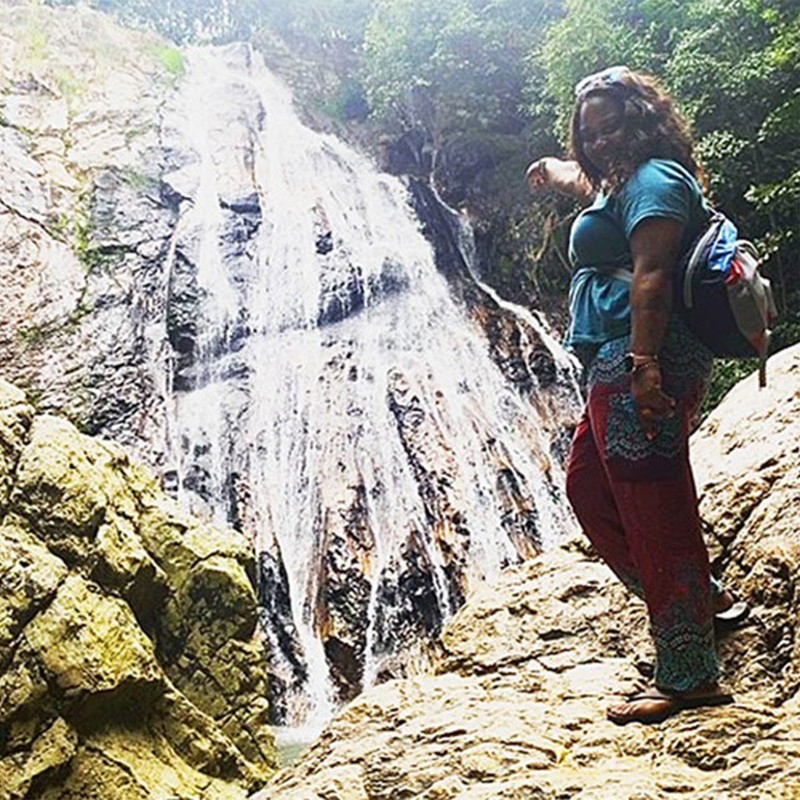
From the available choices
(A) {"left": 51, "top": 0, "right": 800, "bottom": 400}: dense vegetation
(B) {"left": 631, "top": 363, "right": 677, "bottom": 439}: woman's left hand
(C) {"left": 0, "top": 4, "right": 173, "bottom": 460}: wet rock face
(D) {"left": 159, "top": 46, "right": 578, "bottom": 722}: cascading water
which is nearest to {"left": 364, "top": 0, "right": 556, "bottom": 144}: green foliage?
(A) {"left": 51, "top": 0, "right": 800, "bottom": 400}: dense vegetation

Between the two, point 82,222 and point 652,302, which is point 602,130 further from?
point 82,222

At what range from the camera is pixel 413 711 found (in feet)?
8.01

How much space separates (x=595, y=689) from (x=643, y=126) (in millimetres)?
1510

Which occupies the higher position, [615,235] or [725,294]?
[615,235]

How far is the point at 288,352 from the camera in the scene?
13.4 m

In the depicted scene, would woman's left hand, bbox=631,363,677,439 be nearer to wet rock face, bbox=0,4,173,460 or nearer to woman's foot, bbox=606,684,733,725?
woman's foot, bbox=606,684,733,725

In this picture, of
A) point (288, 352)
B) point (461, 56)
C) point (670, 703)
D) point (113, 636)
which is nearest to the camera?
point (670, 703)

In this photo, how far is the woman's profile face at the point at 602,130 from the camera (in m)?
2.25

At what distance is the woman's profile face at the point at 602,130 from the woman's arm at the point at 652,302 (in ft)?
0.90

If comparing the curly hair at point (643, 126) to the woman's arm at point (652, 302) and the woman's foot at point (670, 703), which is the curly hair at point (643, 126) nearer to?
the woman's arm at point (652, 302)

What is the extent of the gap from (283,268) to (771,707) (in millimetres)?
13382

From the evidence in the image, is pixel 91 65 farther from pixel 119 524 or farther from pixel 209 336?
pixel 119 524

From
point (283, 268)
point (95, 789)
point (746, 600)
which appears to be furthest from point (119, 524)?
point (283, 268)

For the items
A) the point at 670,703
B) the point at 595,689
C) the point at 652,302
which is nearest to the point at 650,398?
the point at 652,302
